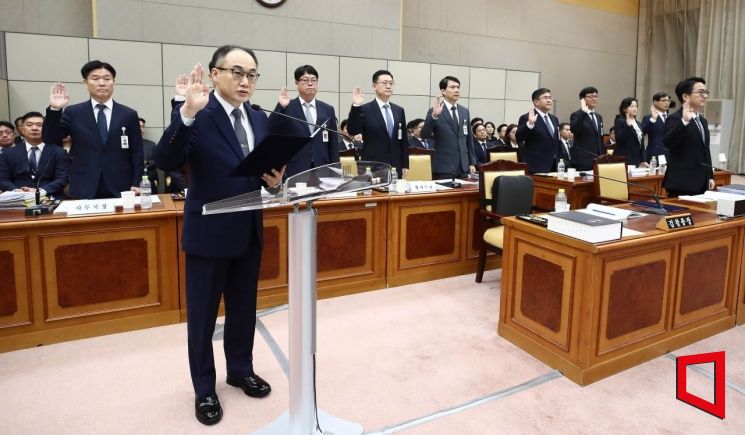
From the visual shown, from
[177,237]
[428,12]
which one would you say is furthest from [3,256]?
[428,12]

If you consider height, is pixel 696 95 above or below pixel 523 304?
above

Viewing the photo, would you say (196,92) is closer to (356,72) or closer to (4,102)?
(4,102)

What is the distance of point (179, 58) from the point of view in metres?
6.36

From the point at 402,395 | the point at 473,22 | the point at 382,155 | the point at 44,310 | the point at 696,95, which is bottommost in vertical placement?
the point at 402,395

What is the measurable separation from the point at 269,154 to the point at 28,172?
371 centimetres

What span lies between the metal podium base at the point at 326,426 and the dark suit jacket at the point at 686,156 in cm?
350

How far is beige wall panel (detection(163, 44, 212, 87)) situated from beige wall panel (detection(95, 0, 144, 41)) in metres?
0.46

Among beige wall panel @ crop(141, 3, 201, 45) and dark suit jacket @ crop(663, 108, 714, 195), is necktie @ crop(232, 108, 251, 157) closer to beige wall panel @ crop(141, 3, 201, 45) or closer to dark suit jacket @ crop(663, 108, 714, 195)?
dark suit jacket @ crop(663, 108, 714, 195)

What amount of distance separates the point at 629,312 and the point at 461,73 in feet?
21.9

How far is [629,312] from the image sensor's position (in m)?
2.57

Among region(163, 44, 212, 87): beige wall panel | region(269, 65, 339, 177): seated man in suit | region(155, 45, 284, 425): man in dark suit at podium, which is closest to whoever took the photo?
region(155, 45, 284, 425): man in dark suit at podium

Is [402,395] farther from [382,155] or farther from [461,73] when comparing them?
[461,73]

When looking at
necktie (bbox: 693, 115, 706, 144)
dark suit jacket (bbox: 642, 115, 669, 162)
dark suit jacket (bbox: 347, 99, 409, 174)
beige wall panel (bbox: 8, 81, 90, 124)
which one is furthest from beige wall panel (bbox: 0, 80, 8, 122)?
dark suit jacket (bbox: 642, 115, 669, 162)

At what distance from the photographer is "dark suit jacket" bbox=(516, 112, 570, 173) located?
546 centimetres
